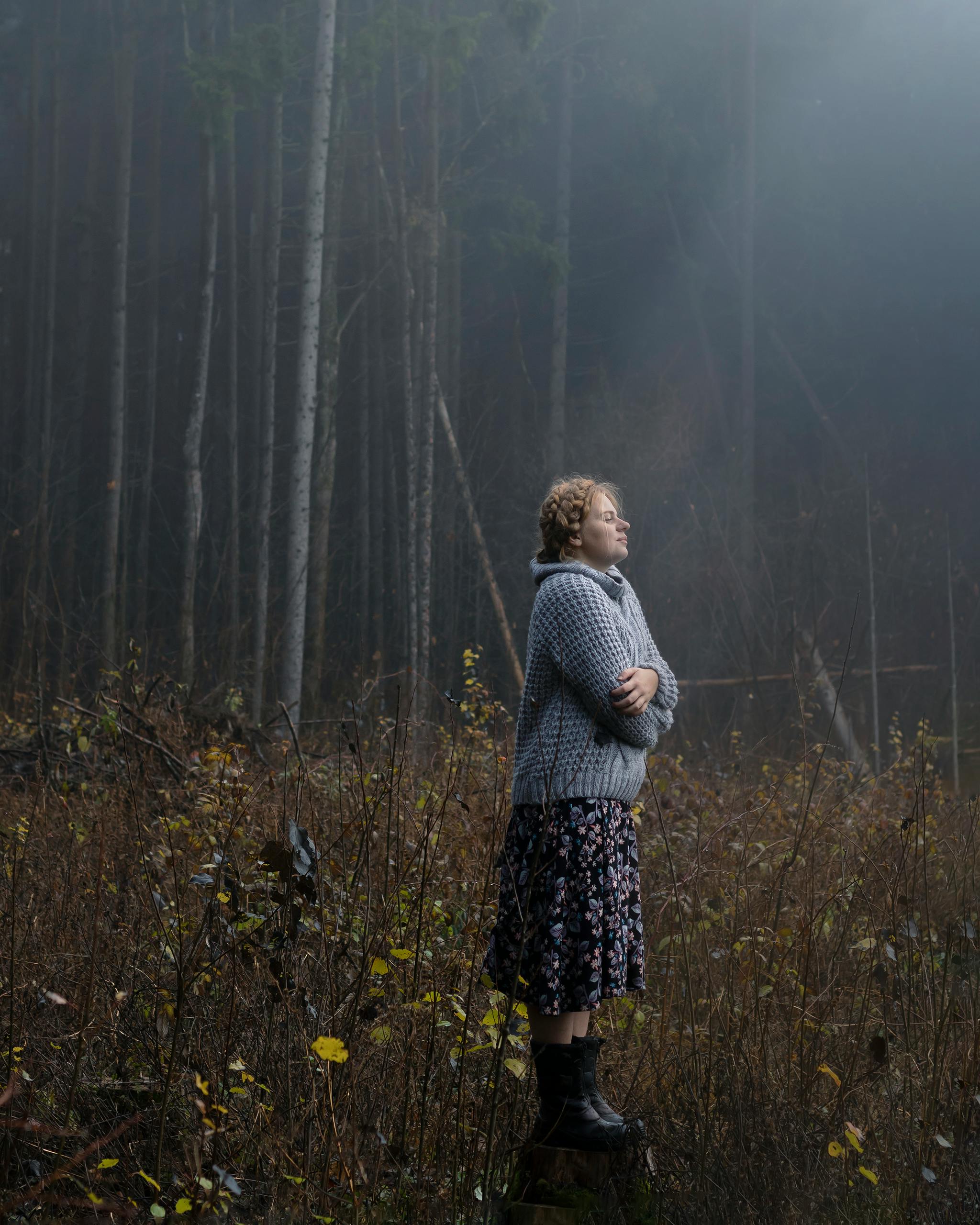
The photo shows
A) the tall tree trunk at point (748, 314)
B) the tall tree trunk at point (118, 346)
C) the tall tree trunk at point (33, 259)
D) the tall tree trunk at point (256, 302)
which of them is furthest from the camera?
the tall tree trunk at point (33, 259)

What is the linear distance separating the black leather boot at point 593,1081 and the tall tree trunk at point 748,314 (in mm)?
14127

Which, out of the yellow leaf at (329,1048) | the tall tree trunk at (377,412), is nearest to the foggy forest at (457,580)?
the yellow leaf at (329,1048)

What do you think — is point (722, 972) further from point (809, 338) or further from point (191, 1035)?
point (809, 338)

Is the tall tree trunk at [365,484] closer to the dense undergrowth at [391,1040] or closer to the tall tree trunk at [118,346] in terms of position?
the tall tree trunk at [118,346]

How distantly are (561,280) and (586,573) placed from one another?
16.2 meters

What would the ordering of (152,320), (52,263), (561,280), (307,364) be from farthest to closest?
(152,320), (52,263), (561,280), (307,364)

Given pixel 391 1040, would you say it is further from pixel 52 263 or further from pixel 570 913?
pixel 52 263

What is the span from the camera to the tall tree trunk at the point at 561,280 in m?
17.5

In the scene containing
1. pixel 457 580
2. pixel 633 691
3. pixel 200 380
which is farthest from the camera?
pixel 457 580

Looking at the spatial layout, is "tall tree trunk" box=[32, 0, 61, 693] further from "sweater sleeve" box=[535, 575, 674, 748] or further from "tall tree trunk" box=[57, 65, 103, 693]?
"sweater sleeve" box=[535, 575, 674, 748]

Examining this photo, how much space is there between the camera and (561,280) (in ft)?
60.4

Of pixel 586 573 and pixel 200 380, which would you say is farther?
pixel 200 380

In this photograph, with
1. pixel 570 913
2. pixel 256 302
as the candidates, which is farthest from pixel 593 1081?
pixel 256 302

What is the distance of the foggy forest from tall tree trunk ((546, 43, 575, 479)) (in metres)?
0.11
